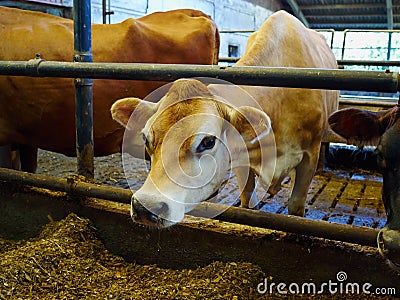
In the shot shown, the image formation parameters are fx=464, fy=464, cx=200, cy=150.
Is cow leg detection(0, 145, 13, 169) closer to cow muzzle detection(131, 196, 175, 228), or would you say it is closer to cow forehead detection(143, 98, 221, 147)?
cow forehead detection(143, 98, 221, 147)

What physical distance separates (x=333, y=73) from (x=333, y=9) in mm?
17696

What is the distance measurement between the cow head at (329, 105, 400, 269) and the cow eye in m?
Answer: 0.61

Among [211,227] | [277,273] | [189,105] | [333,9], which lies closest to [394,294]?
[277,273]

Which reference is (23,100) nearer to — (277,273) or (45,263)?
(45,263)

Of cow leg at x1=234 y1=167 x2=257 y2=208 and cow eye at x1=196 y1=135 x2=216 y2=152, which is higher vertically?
cow eye at x1=196 y1=135 x2=216 y2=152

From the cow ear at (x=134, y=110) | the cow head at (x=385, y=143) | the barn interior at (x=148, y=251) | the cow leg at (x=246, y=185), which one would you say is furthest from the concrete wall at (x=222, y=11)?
the cow head at (x=385, y=143)

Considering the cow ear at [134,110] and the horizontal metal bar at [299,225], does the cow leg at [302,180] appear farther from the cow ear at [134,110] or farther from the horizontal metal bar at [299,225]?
the cow ear at [134,110]

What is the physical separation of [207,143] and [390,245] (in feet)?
2.41

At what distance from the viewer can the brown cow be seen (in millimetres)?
3225

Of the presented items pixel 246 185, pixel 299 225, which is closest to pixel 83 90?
pixel 299 225

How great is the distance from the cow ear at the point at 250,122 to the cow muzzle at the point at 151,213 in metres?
0.46

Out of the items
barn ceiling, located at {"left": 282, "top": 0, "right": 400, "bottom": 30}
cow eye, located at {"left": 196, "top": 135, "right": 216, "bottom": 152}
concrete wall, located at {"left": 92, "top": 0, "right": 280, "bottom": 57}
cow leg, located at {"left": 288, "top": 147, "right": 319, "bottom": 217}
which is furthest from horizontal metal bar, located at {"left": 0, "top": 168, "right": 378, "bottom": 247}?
barn ceiling, located at {"left": 282, "top": 0, "right": 400, "bottom": 30}

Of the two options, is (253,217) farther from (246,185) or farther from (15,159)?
(15,159)

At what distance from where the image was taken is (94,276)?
→ 6.50 ft
